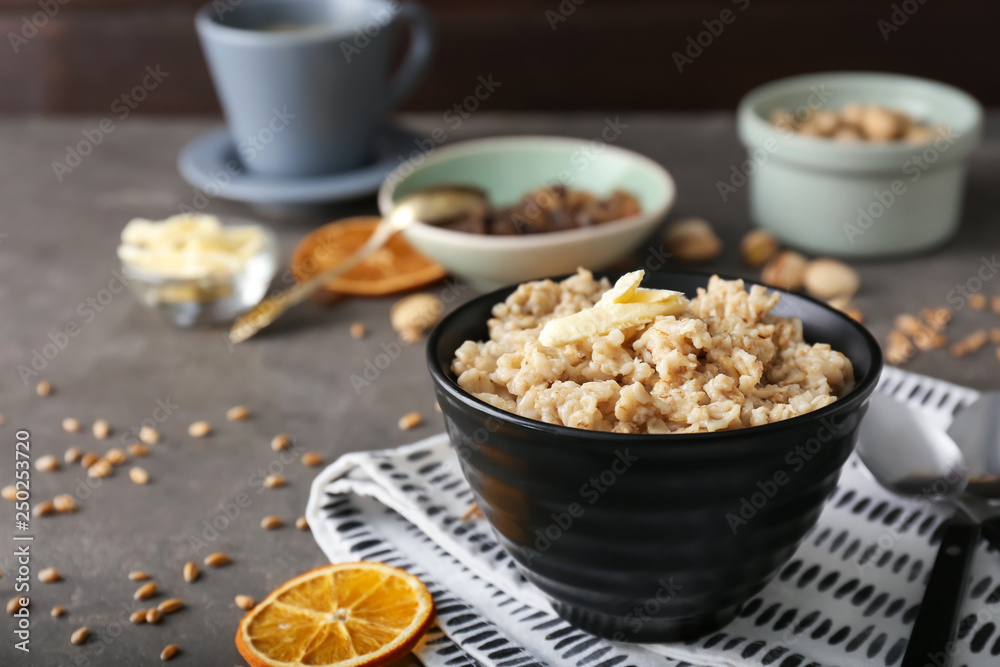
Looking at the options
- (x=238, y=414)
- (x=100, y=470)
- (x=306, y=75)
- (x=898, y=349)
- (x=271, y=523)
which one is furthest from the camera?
(x=306, y=75)

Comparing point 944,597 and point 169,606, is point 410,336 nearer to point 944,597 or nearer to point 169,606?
point 169,606

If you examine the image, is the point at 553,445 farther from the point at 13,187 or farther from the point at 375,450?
the point at 13,187

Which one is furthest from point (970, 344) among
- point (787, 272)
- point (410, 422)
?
point (410, 422)

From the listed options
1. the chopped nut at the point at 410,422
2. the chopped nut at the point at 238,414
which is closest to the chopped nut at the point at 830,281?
the chopped nut at the point at 410,422

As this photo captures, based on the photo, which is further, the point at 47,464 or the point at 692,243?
the point at 692,243

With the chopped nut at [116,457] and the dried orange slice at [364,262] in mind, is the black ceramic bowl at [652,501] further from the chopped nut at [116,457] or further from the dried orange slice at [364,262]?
the dried orange slice at [364,262]

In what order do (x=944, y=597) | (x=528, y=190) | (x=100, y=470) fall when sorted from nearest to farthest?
(x=944, y=597)
(x=100, y=470)
(x=528, y=190)

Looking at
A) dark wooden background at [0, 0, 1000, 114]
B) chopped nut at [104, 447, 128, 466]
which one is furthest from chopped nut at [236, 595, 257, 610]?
dark wooden background at [0, 0, 1000, 114]
